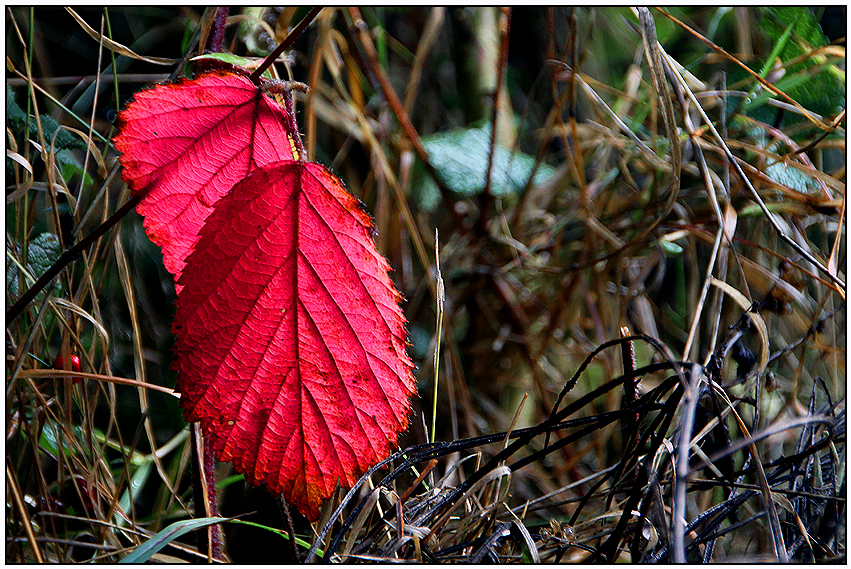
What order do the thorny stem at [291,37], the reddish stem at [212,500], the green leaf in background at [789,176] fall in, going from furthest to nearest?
the green leaf in background at [789,176] < the reddish stem at [212,500] < the thorny stem at [291,37]

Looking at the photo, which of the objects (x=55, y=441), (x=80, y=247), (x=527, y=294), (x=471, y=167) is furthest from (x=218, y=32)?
(x=527, y=294)

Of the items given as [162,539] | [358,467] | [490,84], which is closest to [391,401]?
[358,467]

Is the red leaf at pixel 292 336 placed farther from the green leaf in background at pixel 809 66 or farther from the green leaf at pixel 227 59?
the green leaf in background at pixel 809 66

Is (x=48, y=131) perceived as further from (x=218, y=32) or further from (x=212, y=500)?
(x=212, y=500)

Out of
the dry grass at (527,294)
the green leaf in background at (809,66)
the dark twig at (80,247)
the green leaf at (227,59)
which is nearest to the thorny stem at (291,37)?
the green leaf at (227,59)

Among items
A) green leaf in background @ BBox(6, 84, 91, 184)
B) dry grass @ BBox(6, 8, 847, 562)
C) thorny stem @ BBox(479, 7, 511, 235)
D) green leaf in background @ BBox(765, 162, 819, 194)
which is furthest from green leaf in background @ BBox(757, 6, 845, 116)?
green leaf in background @ BBox(6, 84, 91, 184)

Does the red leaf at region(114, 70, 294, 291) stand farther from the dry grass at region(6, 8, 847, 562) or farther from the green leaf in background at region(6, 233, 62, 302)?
the green leaf in background at region(6, 233, 62, 302)

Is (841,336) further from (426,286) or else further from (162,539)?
(162,539)
